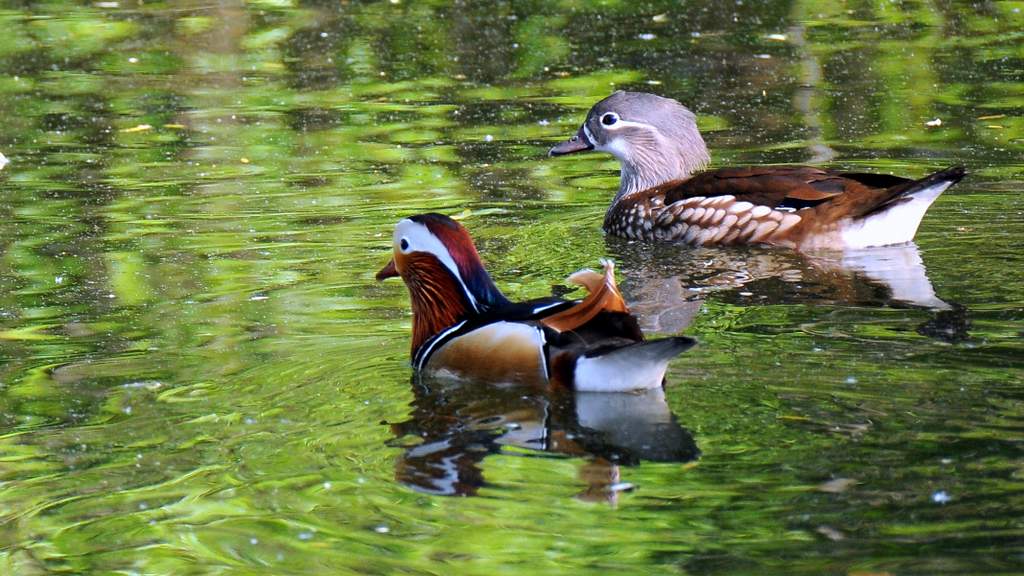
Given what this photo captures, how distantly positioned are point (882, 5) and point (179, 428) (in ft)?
36.0

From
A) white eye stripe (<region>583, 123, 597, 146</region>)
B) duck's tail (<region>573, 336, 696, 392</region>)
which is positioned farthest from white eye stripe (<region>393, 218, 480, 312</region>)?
white eye stripe (<region>583, 123, 597, 146</region>)

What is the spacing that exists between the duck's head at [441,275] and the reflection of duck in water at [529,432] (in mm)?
422

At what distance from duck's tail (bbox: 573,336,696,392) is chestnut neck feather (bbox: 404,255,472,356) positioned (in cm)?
81

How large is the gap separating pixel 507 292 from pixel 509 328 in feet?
5.36

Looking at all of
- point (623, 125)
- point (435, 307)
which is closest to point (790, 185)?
point (623, 125)

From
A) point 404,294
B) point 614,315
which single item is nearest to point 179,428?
point 614,315

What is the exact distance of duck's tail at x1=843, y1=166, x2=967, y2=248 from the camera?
7809mm

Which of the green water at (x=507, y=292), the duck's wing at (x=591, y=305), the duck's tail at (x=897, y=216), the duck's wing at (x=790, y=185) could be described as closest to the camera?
the green water at (x=507, y=292)

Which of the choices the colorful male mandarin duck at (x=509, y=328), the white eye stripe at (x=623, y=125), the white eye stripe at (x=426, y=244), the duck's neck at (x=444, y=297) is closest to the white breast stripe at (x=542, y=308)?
the colorful male mandarin duck at (x=509, y=328)

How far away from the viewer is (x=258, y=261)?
8281 millimetres

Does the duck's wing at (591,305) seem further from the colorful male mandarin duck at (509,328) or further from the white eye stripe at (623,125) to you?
the white eye stripe at (623,125)

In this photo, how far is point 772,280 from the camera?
7.59 meters

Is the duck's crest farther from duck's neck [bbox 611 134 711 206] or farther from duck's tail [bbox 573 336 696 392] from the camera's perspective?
duck's neck [bbox 611 134 711 206]

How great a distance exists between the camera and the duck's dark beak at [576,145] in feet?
31.8
